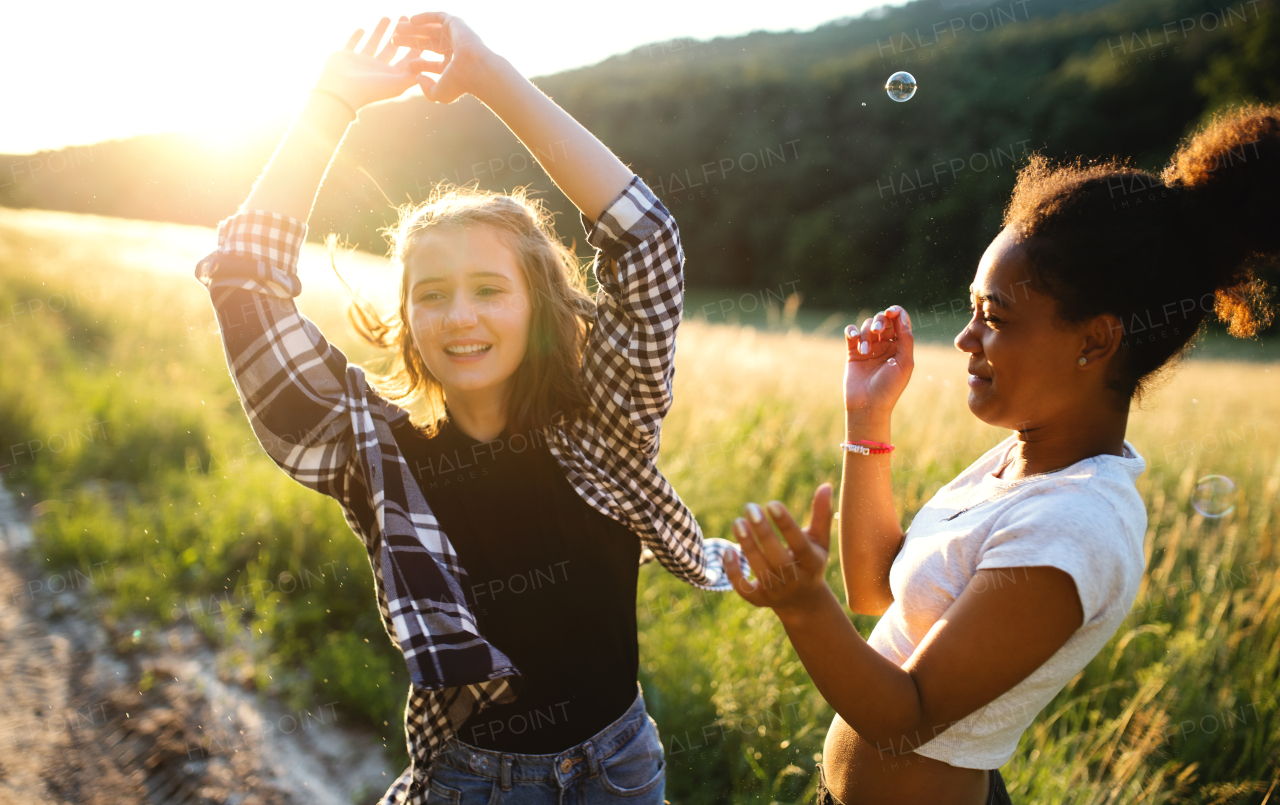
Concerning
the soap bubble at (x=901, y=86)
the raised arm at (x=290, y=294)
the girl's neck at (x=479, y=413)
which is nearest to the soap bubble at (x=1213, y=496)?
the soap bubble at (x=901, y=86)

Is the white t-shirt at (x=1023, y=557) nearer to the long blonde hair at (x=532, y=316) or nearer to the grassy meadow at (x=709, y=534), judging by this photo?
the grassy meadow at (x=709, y=534)

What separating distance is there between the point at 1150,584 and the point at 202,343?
817 centimetres

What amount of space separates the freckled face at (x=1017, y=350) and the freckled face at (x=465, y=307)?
42.1 inches

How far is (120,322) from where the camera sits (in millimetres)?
7586

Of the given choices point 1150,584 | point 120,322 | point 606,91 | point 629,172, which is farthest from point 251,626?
point 606,91

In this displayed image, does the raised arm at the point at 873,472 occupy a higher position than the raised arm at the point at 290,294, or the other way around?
the raised arm at the point at 290,294

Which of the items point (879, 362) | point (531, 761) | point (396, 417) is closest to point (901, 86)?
point (879, 362)

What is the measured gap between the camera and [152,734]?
2.89m

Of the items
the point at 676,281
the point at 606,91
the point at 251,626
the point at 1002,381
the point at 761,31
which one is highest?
A: the point at 761,31

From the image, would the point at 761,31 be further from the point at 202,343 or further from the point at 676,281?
the point at 676,281

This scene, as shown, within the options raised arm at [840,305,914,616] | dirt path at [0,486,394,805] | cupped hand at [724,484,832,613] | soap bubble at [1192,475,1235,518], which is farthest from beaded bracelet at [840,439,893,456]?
dirt path at [0,486,394,805]

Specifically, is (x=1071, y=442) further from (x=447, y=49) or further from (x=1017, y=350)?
(x=447, y=49)

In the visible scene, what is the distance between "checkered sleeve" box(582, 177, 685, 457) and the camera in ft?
5.22

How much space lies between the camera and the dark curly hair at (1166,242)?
1.20 metres
